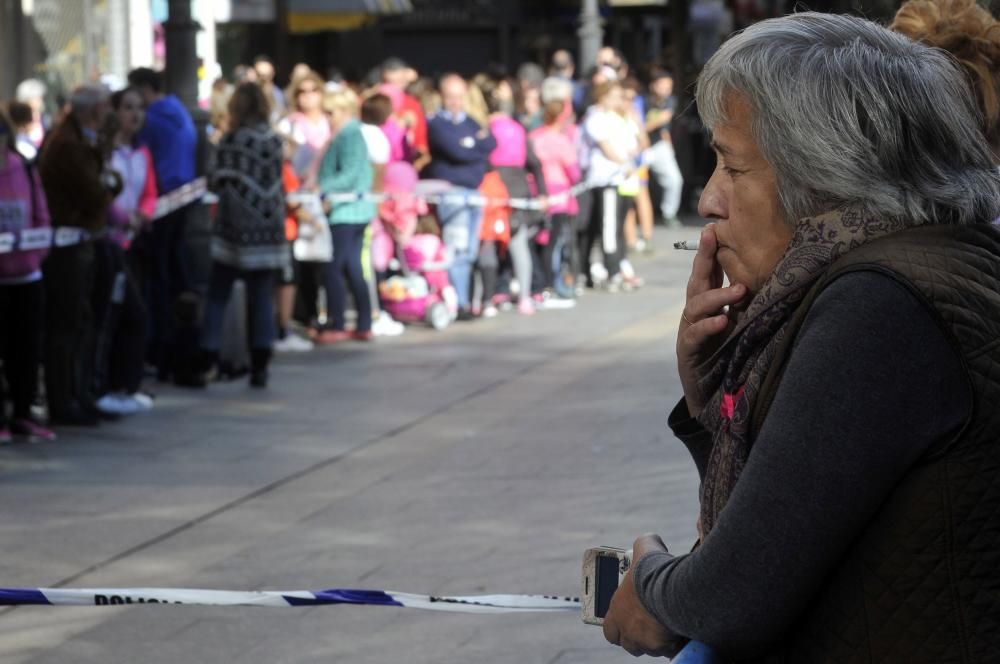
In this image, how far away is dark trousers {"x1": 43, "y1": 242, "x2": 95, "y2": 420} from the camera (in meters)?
9.70

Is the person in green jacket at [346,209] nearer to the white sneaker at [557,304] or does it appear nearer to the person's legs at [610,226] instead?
the white sneaker at [557,304]

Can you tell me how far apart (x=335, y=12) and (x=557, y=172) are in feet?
40.1

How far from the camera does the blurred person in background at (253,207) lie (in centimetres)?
1114

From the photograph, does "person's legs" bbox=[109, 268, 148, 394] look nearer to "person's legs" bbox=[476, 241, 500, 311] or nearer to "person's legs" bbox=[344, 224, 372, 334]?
"person's legs" bbox=[344, 224, 372, 334]

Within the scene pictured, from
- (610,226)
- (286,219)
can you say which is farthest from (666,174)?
(286,219)

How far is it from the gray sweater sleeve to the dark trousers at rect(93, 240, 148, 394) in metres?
8.38

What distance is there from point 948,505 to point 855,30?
609 mm

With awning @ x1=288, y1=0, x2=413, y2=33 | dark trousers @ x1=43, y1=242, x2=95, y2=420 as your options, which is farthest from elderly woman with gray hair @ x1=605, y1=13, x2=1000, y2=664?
awning @ x1=288, y1=0, x2=413, y2=33

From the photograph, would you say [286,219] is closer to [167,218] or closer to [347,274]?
[347,274]

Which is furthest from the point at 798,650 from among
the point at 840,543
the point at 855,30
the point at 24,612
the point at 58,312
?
the point at 58,312

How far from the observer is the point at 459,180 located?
14.4 metres

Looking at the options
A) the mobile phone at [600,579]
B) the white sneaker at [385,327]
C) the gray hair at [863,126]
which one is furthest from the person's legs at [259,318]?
the gray hair at [863,126]

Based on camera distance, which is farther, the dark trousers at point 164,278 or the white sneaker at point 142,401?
the dark trousers at point 164,278

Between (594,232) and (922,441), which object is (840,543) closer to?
(922,441)
